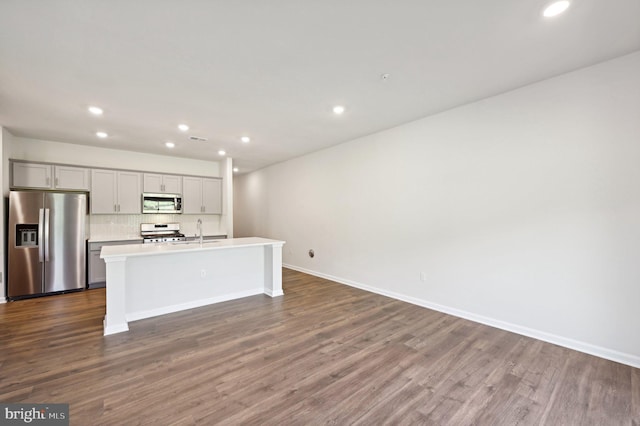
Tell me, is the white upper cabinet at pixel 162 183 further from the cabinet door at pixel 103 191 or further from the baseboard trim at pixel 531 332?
the baseboard trim at pixel 531 332

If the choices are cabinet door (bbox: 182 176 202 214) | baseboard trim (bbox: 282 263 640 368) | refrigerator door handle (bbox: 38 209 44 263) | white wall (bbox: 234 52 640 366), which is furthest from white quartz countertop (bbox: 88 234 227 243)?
baseboard trim (bbox: 282 263 640 368)

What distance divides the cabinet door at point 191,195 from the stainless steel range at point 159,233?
1.64 ft

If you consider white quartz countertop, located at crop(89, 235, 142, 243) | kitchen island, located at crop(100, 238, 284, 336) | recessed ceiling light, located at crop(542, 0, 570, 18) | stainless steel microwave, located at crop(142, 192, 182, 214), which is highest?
recessed ceiling light, located at crop(542, 0, 570, 18)

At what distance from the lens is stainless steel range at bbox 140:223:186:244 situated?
5.40 m

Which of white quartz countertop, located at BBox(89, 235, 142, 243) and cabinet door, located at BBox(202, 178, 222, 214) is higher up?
cabinet door, located at BBox(202, 178, 222, 214)

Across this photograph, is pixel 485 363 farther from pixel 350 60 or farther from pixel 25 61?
pixel 25 61

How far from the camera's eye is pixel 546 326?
2836mm

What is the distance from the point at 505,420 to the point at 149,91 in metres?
4.31

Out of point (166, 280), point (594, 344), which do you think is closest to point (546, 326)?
point (594, 344)

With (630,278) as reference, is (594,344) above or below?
below

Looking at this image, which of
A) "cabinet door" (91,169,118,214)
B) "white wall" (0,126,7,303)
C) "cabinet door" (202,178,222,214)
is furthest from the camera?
"cabinet door" (202,178,222,214)

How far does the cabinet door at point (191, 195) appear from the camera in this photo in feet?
20.0

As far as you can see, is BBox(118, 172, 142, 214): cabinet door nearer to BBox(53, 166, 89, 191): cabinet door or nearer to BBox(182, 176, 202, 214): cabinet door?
BBox(53, 166, 89, 191): cabinet door

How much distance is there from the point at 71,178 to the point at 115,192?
0.68 m
